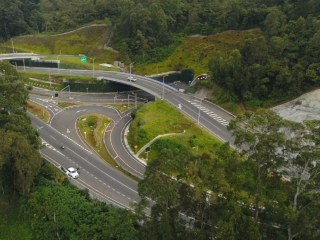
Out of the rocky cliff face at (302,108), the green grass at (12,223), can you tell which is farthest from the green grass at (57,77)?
the rocky cliff face at (302,108)

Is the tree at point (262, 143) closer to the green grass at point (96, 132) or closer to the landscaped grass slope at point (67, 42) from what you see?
the green grass at point (96, 132)

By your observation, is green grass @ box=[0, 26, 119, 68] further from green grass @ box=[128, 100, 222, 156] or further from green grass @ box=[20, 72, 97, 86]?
green grass @ box=[128, 100, 222, 156]

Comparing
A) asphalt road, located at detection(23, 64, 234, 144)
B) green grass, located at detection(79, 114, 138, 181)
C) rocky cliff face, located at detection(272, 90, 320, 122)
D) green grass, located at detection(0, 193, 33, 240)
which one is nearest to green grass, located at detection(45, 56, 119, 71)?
asphalt road, located at detection(23, 64, 234, 144)

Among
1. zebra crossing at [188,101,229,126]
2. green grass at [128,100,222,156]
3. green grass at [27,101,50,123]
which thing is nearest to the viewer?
green grass at [128,100,222,156]

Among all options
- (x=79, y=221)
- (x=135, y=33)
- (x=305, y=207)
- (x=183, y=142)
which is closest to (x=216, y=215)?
(x=305, y=207)

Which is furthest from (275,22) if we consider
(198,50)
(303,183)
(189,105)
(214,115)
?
(303,183)

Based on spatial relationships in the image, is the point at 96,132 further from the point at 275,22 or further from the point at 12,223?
the point at 275,22

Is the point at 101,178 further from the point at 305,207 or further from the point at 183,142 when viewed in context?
the point at 305,207
